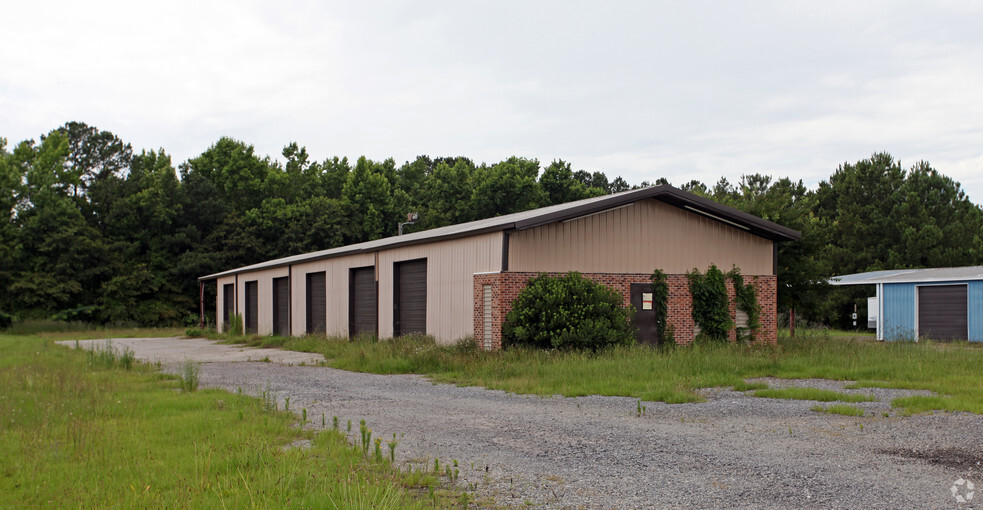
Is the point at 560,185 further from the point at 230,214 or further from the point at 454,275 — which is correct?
the point at 454,275

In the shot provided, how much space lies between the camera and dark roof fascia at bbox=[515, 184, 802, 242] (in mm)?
17594

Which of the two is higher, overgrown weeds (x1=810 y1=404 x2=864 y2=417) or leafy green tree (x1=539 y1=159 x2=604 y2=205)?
leafy green tree (x1=539 y1=159 x2=604 y2=205)

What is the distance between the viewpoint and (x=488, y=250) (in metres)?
18.2

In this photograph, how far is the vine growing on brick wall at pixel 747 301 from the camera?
2005 cm

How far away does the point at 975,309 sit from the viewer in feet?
80.7

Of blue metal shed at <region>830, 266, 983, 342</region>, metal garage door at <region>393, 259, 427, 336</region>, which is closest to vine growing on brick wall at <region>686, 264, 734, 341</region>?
Result: metal garage door at <region>393, 259, 427, 336</region>

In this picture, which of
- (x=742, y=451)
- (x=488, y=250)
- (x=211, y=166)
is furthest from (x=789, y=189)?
(x=742, y=451)

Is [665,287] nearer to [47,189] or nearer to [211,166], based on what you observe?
[47,189]

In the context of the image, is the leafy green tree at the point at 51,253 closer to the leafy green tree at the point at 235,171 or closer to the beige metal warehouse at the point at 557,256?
the leafy green tree at the point at 235,171

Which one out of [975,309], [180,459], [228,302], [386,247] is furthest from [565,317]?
[228,302]

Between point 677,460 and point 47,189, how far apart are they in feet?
175

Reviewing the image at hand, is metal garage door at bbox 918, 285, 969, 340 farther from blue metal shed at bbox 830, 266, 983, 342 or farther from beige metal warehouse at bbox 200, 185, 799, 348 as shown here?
beige metal warehouse at bbox 200, 185, 799, 348

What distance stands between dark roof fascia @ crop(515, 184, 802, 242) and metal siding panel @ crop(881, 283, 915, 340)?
9.17m

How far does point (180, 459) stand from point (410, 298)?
50.0 feet
